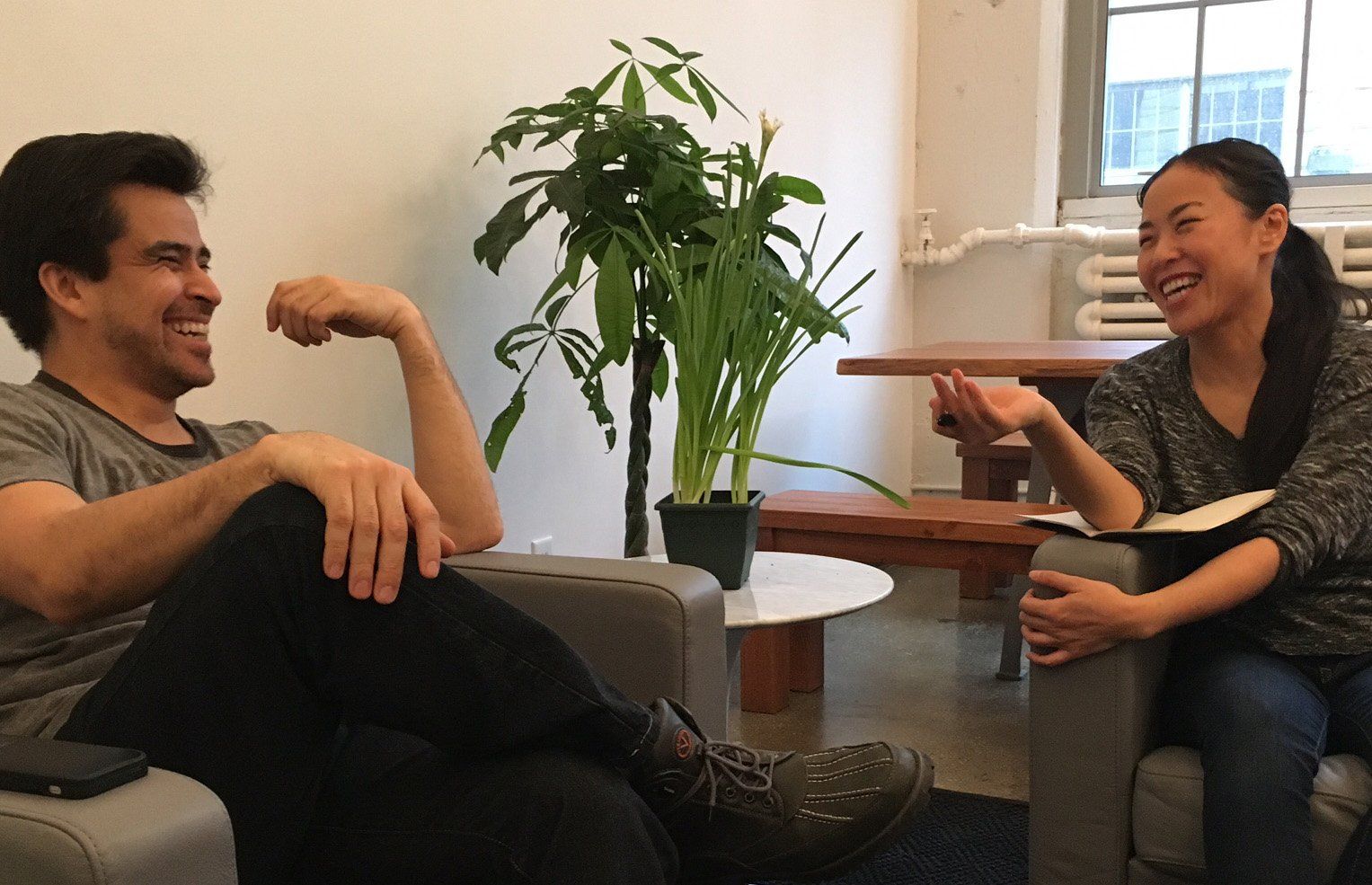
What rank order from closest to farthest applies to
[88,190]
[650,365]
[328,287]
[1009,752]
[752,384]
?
[88,190] < [328,287] < [752,384] < [650,365] < [1009,752]

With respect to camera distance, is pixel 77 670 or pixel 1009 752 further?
pixel 1009 752

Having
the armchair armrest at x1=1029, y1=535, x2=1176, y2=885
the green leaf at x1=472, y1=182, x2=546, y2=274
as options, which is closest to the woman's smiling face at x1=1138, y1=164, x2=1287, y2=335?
the armchair armrest at x1=1029, y1=535, x2=1176, y2=885

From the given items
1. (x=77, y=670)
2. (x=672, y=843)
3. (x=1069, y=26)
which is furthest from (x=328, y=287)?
(x=1069, y=26)

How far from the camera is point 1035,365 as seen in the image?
245 cm

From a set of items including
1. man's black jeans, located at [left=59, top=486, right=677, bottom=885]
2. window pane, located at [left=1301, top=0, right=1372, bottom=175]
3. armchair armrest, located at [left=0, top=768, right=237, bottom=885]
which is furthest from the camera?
window pane, located at [left=1301, top=0, right=1372, bottom=175]

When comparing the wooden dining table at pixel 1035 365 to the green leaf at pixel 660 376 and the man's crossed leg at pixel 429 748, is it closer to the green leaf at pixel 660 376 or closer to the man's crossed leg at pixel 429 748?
the green leaf at pixel 660 376

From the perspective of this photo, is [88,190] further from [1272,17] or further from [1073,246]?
[1272,17]

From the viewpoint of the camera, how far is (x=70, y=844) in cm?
66

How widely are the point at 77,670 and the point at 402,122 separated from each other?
112 centimetres

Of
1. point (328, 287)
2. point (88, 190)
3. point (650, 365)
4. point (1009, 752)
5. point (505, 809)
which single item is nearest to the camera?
point (505, 809)

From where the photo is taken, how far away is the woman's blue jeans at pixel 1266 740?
1.31 metres

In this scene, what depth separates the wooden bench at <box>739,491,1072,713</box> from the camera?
2.61 m

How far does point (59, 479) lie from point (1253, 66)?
14.8 feet

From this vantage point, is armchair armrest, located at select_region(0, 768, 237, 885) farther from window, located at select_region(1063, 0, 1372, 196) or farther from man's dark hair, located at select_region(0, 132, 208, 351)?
window, located at select_region(1063, 0, 1372, 196)
